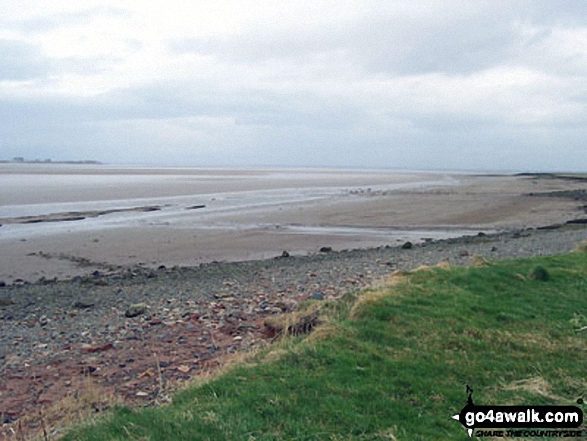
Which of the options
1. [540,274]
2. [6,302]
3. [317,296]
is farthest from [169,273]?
[540,274]

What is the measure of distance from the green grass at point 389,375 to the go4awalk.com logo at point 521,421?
14 cm

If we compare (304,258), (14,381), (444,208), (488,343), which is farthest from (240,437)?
(444,208)

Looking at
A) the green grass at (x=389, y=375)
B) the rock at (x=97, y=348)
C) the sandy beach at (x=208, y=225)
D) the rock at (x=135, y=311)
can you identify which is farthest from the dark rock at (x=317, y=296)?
the sandy beach at (x=208, y=225)

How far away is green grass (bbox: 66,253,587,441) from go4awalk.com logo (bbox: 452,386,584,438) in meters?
0.14

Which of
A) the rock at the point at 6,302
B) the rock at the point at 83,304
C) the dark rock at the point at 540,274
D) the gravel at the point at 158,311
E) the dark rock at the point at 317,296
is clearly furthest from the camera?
the rock at the point at 6,302

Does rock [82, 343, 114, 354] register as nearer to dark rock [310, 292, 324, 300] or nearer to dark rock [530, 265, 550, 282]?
dark rock [310, 292, 324, 300]

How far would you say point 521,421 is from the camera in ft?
15.0

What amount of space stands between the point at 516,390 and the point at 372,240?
62.7 feet

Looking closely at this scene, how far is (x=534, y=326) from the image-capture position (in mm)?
7348

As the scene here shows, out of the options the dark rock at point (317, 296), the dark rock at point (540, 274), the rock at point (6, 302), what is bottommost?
the rock at point (6, 302)

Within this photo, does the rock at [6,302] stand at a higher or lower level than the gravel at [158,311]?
lower

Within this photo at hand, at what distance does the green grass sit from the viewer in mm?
4496

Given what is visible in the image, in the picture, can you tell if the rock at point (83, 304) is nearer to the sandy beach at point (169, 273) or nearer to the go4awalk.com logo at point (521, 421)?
the sandy beach at point (169, 273)

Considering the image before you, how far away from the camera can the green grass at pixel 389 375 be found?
14.8 feet
